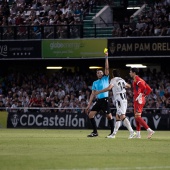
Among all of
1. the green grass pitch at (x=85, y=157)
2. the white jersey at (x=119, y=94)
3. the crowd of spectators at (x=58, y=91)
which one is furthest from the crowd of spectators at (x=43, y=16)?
the green grass pitch at (x=85, y=157)

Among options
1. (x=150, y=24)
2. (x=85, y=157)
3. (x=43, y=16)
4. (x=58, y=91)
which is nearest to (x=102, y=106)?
(x=85, y=157)

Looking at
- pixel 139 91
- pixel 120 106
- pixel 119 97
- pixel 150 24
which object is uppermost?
pixel 150 24

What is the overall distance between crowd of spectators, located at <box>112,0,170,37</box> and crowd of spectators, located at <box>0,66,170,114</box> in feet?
8.95

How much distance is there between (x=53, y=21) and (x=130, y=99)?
7.43 meters

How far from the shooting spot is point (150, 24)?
38.7 metres

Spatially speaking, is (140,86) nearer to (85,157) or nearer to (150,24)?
(85,157)

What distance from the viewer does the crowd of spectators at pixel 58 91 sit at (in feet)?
124

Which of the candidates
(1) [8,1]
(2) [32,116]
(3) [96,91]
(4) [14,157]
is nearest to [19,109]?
(2) [32,116]

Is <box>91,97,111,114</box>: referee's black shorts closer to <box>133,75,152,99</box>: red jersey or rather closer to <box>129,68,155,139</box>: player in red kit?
<box>129,68,155,139</box>: player in red kit

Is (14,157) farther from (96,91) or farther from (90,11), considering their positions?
(90,11)

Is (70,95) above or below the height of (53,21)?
below

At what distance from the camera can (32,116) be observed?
38500 mm

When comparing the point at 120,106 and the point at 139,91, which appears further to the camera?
the point at 120,106

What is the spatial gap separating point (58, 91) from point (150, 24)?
6.66 m
